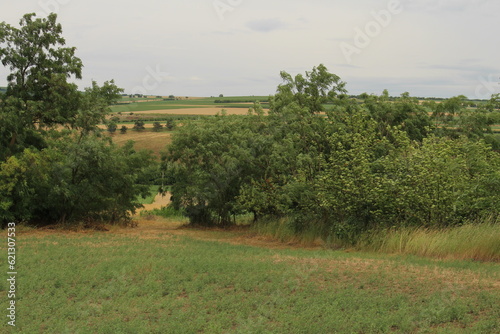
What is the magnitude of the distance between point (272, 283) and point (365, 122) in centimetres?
1101

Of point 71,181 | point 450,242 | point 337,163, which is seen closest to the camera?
point 450,242

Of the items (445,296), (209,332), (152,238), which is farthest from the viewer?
(152,238)

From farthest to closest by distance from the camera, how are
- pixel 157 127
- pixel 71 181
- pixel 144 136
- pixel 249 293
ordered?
1. pixel 157 127
2. pixel 144 136
3. pixel 71 181
4. pixel 249 293

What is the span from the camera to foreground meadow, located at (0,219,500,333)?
8.08 m

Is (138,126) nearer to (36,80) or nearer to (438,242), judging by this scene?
(36,80)

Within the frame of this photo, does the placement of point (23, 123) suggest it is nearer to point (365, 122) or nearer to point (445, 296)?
point (365, 122)

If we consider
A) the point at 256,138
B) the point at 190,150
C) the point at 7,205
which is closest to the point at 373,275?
the point at 256,138

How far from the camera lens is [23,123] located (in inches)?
761

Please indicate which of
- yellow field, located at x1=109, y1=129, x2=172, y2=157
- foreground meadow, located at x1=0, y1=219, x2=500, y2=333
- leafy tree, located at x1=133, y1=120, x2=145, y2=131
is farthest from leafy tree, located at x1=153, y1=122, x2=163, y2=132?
foreground meadow, located at x1=0, y1=219, x2=500, y2=333

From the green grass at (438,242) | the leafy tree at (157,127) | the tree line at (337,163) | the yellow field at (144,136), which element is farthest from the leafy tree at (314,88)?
the leafy tree at (157,127)

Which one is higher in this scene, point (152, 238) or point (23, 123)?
point (23, 123)

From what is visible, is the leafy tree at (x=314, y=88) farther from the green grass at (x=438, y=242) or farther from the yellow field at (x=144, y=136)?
the yellow field at (x=144, y=136)

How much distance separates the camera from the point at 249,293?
9641 mm

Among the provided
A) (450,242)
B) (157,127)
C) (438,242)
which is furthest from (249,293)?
(157,127)
